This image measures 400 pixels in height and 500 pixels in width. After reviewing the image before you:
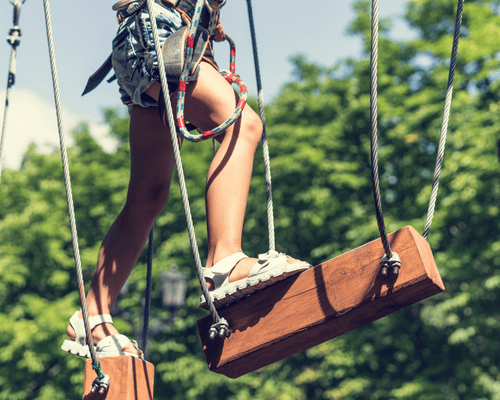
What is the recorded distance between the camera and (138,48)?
5.67 feet

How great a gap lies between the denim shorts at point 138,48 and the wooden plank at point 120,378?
0.82 meters

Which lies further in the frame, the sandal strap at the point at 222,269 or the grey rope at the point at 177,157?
the sandal strap at the point at 222,269

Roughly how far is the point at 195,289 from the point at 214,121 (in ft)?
34.3

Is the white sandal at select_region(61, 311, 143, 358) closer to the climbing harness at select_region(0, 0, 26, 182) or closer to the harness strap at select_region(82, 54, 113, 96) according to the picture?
the climbing harness at select_region(0, 0, 26, 182)

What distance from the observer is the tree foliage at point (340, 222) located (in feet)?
29.4

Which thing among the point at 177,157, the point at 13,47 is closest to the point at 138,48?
the point at 177,157

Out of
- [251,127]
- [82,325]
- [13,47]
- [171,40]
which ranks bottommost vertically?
[82,325]

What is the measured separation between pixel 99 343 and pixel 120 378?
0.49ft

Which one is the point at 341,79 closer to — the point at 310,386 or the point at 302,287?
the point at 310,386

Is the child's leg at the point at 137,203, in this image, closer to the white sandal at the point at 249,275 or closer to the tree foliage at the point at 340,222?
the white sandal at the point at 249,275

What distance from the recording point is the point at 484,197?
8883 millimetres

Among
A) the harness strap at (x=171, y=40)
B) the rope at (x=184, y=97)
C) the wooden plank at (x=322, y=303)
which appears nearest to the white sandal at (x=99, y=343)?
the wooden plank at (x=322, y=303)

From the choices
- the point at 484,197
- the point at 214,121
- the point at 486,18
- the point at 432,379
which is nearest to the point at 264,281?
the point at 214,121

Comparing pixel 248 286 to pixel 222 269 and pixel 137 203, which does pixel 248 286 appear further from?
pixel 137 203
